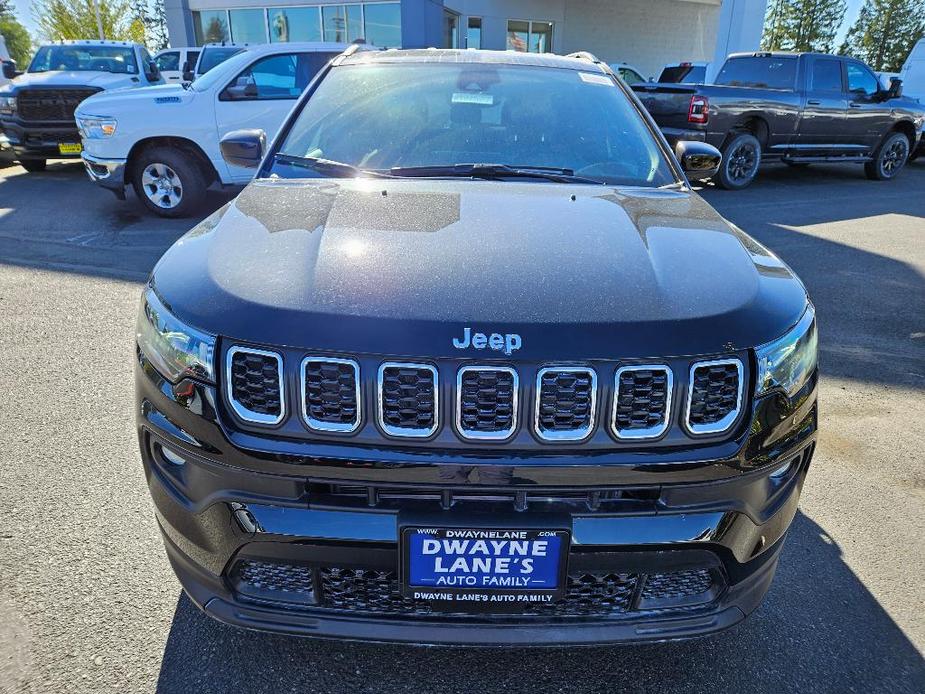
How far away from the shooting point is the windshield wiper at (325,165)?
2725 mm

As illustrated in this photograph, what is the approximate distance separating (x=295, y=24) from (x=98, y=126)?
16.4 m

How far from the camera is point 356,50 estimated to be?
3752 mm

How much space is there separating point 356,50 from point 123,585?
9.38 feet

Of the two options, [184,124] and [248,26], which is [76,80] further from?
[248,26]

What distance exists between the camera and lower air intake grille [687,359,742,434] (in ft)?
5.37

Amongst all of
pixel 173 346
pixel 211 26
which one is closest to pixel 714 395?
pixel 173 346

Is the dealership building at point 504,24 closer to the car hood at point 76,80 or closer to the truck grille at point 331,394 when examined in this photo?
the car hood at point 76,80

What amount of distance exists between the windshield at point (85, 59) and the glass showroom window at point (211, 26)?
43.6ft

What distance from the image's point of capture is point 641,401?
1.62 metres

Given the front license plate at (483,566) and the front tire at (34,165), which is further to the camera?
the front tire at (34,165)

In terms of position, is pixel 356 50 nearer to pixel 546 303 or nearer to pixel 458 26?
pixel 546 303

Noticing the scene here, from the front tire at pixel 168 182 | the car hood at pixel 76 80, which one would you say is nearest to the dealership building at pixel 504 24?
the car hood at pixel 76 80

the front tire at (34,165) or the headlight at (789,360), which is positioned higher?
the headlight at (789,360)

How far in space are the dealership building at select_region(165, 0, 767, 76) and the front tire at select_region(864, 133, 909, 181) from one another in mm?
7644
